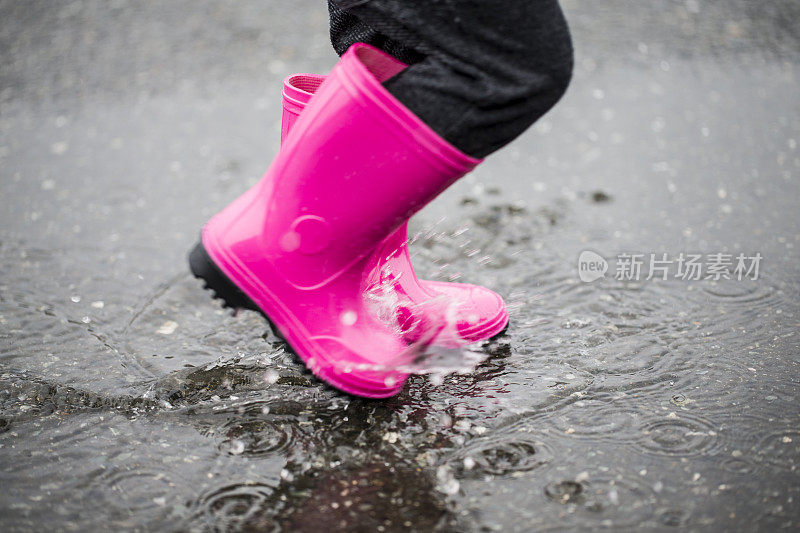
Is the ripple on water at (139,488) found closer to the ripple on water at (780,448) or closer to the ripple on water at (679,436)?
the ripple on water at (679,436)

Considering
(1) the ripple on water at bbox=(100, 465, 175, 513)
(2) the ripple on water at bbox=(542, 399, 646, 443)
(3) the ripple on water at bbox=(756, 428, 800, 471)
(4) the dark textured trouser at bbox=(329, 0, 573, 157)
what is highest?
(4) the dark textured trouser at bbox=(329, 0, 573, 157)

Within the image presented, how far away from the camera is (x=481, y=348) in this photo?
1530 millimetres

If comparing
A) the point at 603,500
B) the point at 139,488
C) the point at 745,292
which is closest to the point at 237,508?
the point at 139,488

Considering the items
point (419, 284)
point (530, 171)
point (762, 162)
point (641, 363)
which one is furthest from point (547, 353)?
point (762, 162)

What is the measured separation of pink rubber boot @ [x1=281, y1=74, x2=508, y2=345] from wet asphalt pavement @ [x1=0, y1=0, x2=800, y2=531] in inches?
2.4

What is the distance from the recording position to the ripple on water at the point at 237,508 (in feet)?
3.54

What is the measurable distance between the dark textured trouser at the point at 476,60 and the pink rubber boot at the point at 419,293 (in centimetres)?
27

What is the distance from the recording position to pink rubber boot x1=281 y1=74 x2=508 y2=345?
1367 mm

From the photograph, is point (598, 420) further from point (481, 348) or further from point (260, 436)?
point (260, 436)

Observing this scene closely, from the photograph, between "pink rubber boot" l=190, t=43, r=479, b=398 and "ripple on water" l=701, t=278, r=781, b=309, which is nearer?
"pink rubber boot" l=190, t=43, r=479, b=398

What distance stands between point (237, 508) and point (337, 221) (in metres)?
0.47

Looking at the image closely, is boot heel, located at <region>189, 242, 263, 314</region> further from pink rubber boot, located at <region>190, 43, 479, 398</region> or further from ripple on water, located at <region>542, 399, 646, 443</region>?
ripple on water, located at <region>542, 399, 646, 443</region>

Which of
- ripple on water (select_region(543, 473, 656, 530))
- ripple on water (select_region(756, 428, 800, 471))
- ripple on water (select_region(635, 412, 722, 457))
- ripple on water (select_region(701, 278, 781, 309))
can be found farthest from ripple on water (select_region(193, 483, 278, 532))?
ripple on water (select_region(701, 278, 781, 309))

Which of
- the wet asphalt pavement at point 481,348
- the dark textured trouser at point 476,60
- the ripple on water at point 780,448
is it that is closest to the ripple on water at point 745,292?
the wet asphalt pavement at point 481,348
